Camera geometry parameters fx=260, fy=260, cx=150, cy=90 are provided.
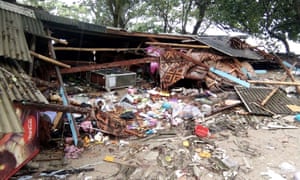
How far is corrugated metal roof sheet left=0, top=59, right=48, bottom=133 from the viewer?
2.62 m

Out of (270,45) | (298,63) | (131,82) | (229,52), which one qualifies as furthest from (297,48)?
(131,82)

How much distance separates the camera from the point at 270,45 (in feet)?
49.8

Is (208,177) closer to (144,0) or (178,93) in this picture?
(178,93)

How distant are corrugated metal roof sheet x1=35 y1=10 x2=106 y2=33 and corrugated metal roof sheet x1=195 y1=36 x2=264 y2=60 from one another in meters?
4.18

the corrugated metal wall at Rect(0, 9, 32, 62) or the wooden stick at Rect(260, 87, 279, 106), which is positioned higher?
the corrugated metal wall at Rect(0, 9, 32, 62)

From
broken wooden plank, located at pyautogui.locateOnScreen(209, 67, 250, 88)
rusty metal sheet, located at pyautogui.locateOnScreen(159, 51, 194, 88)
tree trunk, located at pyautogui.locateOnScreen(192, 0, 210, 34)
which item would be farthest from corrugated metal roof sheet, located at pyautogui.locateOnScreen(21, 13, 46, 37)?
tree trunk, located at pyautogui.locateOnScreen(192, 0, 210, 34)

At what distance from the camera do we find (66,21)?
6.25m

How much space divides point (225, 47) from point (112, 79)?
4456 millimetres

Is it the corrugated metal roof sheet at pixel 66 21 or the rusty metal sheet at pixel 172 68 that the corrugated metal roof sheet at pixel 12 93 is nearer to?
the corrugated metal roof sheet at pixel 66 21

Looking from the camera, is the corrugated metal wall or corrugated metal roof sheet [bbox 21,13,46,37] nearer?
the corrugated metal wall

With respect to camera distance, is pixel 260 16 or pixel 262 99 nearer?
pixel 262 99

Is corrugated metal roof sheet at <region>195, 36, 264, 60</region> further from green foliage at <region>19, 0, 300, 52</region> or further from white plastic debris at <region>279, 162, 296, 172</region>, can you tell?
white plastic debris at <region>279, 162, 296, 172</region>

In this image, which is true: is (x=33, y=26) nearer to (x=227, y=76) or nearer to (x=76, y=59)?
(x=76, y=59)

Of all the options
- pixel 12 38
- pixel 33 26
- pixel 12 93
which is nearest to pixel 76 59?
pixel 33 26
